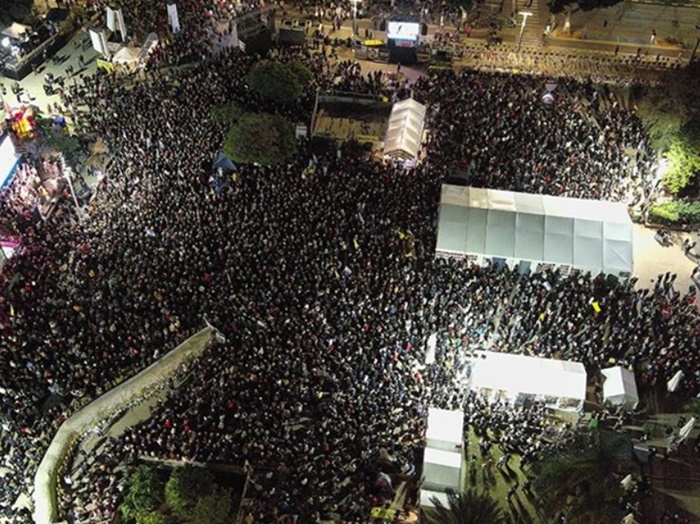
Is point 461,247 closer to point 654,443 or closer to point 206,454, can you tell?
point 654,443

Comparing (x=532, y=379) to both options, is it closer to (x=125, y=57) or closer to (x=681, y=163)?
(x=681, y=163)

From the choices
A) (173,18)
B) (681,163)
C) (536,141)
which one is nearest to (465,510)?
(536,141)

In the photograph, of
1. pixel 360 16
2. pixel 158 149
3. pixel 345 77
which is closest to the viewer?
pixel 158 149

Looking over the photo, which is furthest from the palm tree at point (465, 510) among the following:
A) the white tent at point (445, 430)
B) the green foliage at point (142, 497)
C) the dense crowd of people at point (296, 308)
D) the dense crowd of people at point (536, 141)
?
the dense crowd of people at point (536, 141)

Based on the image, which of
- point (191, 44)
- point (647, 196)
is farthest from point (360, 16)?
point (647, 196)

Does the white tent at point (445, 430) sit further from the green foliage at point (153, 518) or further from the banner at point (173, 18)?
the banner at point (173, 18)
